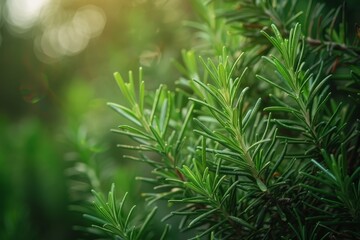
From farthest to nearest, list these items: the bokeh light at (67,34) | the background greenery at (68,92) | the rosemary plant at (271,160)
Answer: the bokeh light at (67,34), the background greenery at (68,92), the rosemary plant at (271,160)

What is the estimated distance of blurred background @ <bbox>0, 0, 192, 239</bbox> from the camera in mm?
929

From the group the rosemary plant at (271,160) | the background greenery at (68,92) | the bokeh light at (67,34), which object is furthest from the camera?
the bokeh light at (67,34)

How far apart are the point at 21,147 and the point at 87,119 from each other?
22 centimetres

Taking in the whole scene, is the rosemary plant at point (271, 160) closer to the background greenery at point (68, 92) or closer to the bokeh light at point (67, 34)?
the background greenery at point (68, 92)

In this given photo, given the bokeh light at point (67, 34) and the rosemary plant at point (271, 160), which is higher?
the bokeh light at point (67, 34)

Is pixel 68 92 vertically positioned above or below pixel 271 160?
above

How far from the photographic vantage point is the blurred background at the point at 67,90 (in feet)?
3.05

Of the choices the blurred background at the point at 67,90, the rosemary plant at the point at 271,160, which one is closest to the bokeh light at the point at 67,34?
the blurred background at the point at 67,90

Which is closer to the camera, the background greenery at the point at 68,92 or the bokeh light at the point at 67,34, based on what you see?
the background greenery at the point at 68,92

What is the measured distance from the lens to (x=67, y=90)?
1.29m

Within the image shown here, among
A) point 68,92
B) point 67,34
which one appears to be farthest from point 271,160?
point 67,34

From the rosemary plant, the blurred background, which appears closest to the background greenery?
the blurred background

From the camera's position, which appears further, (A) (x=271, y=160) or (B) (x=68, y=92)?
(B) (x=68, y=92)

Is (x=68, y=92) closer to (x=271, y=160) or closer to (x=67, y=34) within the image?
(x=67, y=34)
